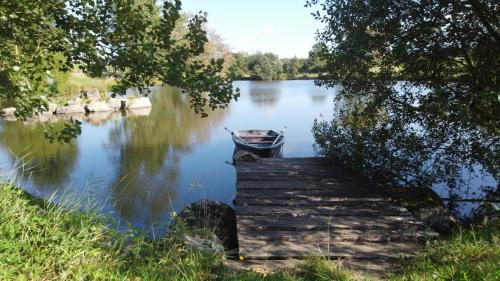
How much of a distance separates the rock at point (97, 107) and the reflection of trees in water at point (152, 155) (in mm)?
3493

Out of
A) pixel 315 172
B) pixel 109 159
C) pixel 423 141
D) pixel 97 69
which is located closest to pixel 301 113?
pixel 109 159

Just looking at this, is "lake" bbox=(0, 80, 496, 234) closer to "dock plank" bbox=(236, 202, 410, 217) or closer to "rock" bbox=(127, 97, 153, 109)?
"dock plank" bbox=(236, 202, 410, 217)

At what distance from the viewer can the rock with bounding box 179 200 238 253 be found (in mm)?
6234

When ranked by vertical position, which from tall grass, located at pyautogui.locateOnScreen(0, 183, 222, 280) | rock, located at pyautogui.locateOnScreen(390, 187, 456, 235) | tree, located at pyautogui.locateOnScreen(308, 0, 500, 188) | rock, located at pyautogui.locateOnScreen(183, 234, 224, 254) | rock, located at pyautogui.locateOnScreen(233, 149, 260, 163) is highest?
tree, located at pyautogui.locateOnScreen(308, 0, 500, 188)

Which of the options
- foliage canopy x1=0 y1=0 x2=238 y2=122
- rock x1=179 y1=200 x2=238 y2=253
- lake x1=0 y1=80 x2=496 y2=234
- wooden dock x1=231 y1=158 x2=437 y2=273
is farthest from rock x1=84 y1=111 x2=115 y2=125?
foliage canopy x1=0 y1=0 x2=238 y2=122

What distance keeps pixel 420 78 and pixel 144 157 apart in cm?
1121

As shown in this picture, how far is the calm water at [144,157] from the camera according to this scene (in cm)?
953

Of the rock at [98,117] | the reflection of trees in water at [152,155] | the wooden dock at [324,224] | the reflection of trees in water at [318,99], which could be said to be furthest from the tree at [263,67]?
the wooden dock at [324,224]

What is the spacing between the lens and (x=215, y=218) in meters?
6.89

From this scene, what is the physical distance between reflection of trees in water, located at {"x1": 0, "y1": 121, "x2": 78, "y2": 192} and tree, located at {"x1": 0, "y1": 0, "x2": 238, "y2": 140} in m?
5.78

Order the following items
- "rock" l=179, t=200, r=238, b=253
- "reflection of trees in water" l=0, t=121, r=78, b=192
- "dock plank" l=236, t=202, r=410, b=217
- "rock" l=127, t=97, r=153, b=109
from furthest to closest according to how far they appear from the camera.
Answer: "rock" l=127, t=97, r=153, b=109 → "reflection of trees in water" l=0, t=121, r=78, b=192 → "rock" l=179, t=200, r=238, b=253 → "dock plank" l=236, t=202, r=410, b=217

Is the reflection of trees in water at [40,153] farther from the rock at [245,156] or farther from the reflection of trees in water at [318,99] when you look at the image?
the reflection of trees in water at [318,99]

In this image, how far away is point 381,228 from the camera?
543 centimetres

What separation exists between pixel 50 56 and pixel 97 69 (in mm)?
429
